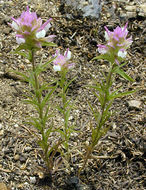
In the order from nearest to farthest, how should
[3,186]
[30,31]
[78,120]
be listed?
[30,31]
[3,186]
[78,120]

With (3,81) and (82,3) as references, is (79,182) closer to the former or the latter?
(3,81)

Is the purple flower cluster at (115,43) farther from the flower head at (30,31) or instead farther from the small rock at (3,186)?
the small rock at (3,186)

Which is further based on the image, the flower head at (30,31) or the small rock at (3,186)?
the small rock at (3,186)

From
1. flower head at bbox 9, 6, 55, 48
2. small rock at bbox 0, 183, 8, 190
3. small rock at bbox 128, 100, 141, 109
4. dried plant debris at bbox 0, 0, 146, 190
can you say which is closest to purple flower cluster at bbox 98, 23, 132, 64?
flower head at bbox 9, 6, 55, 48

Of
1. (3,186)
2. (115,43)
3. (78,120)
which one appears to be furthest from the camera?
(78,120)

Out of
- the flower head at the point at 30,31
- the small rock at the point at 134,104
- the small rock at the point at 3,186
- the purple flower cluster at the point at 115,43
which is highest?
the flower head at the point at 30,31

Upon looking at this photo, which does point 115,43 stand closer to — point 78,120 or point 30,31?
point 30,31

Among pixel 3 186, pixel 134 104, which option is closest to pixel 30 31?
pixel 3 186

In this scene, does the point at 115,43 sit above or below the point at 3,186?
above

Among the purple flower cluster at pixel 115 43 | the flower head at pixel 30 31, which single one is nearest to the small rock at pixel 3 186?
the flower head at pixel 30 31

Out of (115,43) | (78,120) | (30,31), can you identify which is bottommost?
(78,120)

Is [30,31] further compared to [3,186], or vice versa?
[3,186]
